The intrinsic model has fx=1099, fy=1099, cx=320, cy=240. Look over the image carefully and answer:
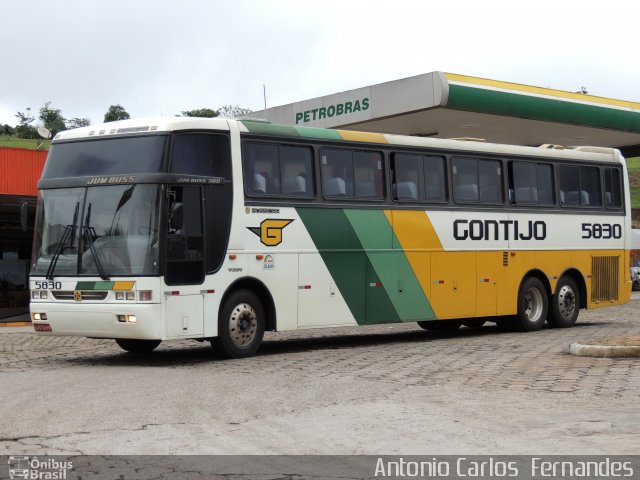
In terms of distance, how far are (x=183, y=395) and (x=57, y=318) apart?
4.34 m

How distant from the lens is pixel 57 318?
601 inches

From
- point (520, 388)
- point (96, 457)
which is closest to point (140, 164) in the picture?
point (520, 388)

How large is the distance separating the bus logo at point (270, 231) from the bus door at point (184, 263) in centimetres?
115

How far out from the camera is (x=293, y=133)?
17.3m

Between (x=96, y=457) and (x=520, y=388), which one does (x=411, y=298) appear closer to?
(x=520, y=388)

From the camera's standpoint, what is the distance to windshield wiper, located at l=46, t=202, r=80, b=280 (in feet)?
50.4

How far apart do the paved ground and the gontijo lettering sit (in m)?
14.1

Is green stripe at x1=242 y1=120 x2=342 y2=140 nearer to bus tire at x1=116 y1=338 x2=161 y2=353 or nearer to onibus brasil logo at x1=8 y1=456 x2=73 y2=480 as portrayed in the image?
bus tire at x1=116 y1=338 x2=161 y2=353

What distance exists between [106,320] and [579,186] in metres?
11.9

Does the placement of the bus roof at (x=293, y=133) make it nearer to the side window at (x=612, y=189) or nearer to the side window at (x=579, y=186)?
the side window at (x=579, y=186)

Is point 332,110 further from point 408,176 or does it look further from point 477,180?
point 408,176

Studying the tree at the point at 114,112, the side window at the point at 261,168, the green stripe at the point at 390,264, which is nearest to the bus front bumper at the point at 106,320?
the side window at the point at 261,168

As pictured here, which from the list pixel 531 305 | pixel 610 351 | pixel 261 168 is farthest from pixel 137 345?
pixel 531 305

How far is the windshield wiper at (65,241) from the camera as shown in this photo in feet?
50.4
